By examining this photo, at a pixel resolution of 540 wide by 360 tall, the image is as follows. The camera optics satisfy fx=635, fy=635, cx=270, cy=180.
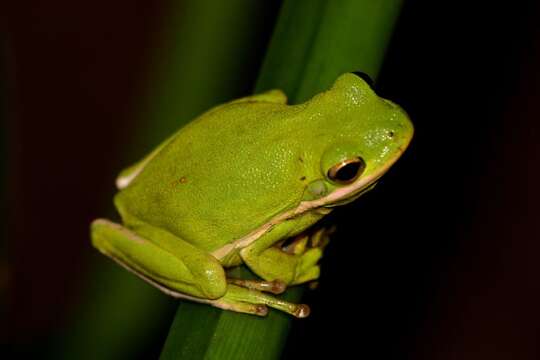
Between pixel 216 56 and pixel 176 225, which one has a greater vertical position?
pixel 216 56

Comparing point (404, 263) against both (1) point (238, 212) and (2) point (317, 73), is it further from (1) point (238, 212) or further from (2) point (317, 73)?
(2) point (317, 73)

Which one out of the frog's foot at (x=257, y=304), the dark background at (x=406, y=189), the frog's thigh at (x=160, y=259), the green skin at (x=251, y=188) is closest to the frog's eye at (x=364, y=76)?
the green skin at (x=251, y=188)

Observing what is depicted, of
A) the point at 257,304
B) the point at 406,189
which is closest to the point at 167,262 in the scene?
the point at 257,304

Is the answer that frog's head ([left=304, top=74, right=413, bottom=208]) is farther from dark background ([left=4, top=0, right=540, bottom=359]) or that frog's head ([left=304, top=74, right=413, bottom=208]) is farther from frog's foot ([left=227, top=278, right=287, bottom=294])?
dark background ([left=4, top=0, right=540, bottom=359])

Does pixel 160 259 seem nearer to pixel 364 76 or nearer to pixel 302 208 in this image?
pixel 302 208

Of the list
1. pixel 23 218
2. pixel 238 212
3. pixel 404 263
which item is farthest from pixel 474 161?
pixel 23 218

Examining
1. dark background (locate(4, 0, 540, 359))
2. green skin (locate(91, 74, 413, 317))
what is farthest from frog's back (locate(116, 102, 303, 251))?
dark background (locate(4, 0, 540, 359))

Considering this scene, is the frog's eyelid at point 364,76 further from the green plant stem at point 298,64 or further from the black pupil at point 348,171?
the black pupil at point 348,171

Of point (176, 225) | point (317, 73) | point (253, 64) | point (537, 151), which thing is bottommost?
point (176, 225)

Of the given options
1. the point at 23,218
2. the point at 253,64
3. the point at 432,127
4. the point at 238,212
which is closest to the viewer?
the point at 238,212
